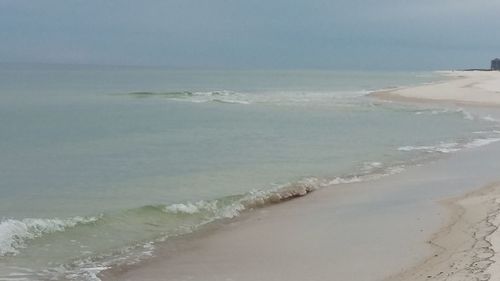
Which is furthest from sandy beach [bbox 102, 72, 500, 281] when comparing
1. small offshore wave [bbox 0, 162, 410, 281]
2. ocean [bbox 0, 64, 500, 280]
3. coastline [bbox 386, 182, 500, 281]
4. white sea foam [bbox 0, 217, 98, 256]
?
white sea foam [bbox 0, 217, 98, 256]

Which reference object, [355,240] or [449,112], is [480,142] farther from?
[449,112]

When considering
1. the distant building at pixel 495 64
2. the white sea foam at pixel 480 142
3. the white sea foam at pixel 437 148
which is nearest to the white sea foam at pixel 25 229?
the white sea foam at pixel 437 148

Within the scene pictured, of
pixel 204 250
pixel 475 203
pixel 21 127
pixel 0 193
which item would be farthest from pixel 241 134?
pixel 204 250

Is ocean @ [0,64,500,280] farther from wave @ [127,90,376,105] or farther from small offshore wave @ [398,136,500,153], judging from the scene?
wave @ [127,90,376,105]

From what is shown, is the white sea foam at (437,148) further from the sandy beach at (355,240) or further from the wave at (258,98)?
the wave at (258,98)

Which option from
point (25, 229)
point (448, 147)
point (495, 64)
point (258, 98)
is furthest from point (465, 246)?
point (495, 64)

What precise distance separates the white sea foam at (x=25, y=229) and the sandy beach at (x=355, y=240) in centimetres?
199

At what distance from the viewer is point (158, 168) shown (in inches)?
704

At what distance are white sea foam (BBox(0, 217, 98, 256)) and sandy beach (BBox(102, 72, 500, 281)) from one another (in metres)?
1.99

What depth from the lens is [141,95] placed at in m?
64.1

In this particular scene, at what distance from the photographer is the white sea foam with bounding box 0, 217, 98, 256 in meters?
9.98

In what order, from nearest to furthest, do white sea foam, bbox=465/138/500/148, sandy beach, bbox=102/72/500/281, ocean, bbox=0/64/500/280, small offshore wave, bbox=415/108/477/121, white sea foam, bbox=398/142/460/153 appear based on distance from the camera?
sandy beach, bbox=102/72/500/281, ocean, bbox=0/64/500/280, white sea foam, bbox=398/142/460/153, white sea foam, bbox=465/138/500/148, small offshore wave, bbox=415/108/477/121

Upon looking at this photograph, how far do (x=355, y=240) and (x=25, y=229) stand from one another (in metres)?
5.28

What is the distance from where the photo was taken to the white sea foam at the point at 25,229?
32.7ft
